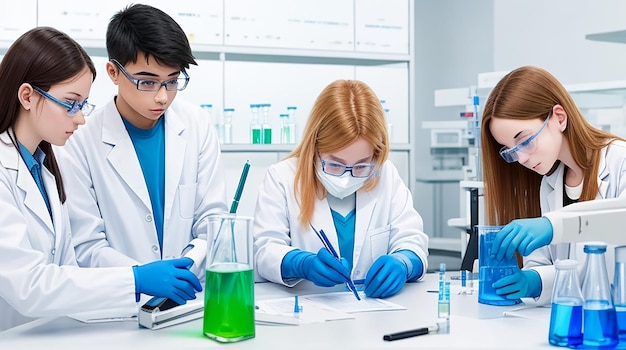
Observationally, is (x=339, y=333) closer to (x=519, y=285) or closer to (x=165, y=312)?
(x=165, y=312)

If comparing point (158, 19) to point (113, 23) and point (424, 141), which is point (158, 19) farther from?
point (424, 141)

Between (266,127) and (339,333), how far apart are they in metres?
2.29

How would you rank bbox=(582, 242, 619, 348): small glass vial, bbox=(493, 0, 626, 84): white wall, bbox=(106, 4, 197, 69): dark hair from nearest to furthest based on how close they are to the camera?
bbox=(582, 242, 619, 348): small glass vial
bbox=(106, 4, 197, 69): dark hair
bbox=(493, 0, 626, 84): white wall

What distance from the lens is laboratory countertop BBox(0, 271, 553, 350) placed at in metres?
1.44

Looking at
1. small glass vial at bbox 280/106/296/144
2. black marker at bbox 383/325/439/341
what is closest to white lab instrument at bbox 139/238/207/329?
black marker at bbox 383/325/439/341

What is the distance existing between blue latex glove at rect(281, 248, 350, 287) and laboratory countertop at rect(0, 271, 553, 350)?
187mm

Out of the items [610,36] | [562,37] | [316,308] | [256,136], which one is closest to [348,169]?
[316,308]

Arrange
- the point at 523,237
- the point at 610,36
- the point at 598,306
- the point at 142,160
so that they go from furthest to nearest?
the point at 610,36 < the point at 142,160 < the point at 523,237 < the point at 598,306

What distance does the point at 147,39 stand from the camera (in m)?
1.99

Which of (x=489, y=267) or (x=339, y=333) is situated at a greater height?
(x=489, y=267)

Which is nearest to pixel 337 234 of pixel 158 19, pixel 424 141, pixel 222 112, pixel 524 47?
pixel 158 19

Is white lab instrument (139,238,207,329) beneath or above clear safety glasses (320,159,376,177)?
beneath

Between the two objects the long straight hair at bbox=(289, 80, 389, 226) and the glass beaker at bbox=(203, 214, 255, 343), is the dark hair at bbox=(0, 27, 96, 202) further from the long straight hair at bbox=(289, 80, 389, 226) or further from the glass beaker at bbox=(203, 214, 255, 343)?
the long straight hair at bbox=(289, 80, 389, 226)

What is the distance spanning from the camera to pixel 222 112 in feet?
12.1
